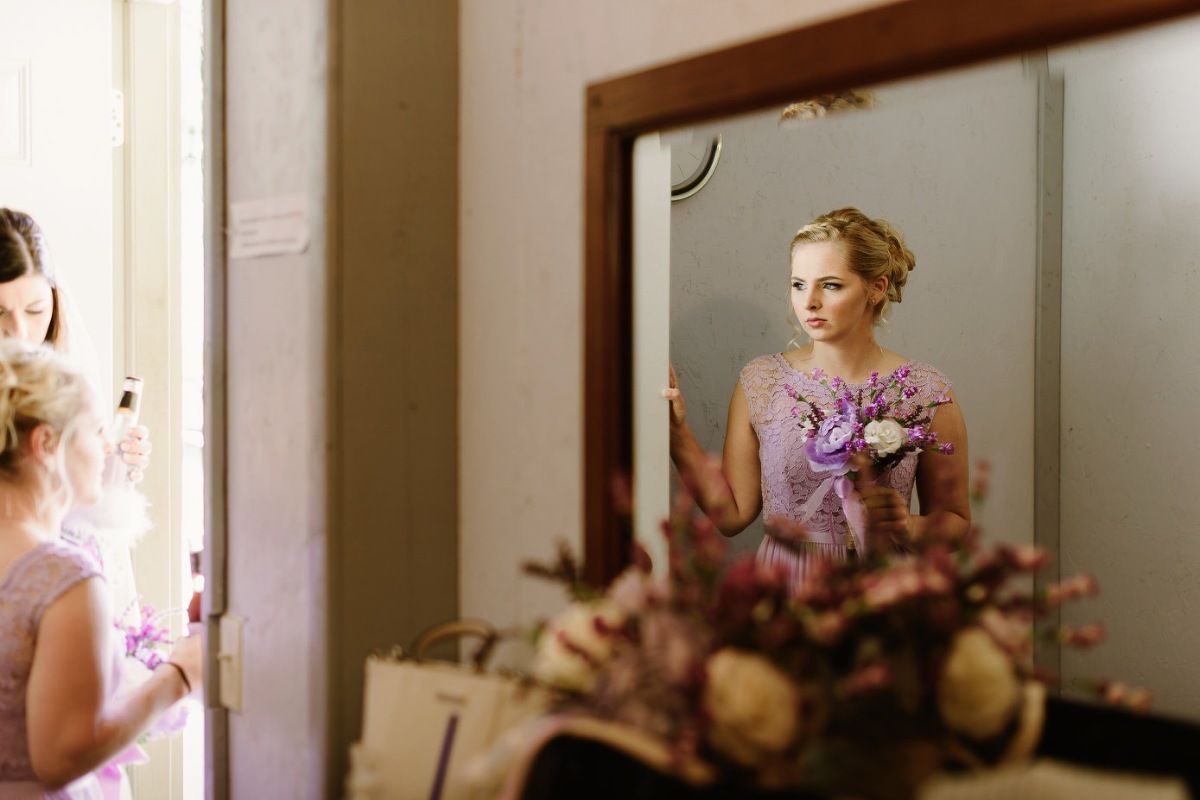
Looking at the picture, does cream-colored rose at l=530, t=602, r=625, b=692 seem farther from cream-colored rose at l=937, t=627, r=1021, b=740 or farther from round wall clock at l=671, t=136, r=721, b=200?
round wall clock at l=671, t=136, r=721, b=200

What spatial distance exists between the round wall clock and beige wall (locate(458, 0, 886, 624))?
0.91 meters

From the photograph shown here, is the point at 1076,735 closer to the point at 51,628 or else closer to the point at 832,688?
the point at 832,688

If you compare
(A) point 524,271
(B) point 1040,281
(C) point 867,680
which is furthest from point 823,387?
(C) point 867,680

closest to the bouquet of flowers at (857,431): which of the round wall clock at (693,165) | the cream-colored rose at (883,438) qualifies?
the cream-colored rose at (883,438)

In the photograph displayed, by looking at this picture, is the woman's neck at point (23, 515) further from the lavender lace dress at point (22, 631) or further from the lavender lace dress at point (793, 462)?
the lavender lace dress at point (793, 462)

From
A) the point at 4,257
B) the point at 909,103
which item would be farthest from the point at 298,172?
the point at 909,103

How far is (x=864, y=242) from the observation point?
234cm

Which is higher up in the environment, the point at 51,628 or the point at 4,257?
the point at 4,257

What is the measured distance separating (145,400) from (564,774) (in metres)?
2.47

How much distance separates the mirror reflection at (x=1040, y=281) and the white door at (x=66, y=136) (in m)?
1.53

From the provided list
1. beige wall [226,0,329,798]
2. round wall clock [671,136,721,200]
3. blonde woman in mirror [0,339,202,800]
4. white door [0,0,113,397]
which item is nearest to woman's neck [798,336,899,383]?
round wall clock [671,136,721,200]

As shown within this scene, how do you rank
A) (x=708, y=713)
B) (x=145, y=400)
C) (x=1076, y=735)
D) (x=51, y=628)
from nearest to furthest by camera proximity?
(x=708, y=713)
(x=1076, y=735)
(x=51, y=628)
(x=145, y=400)

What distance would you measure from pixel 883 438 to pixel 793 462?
0.96 ft

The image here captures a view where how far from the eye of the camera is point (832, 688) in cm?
76
